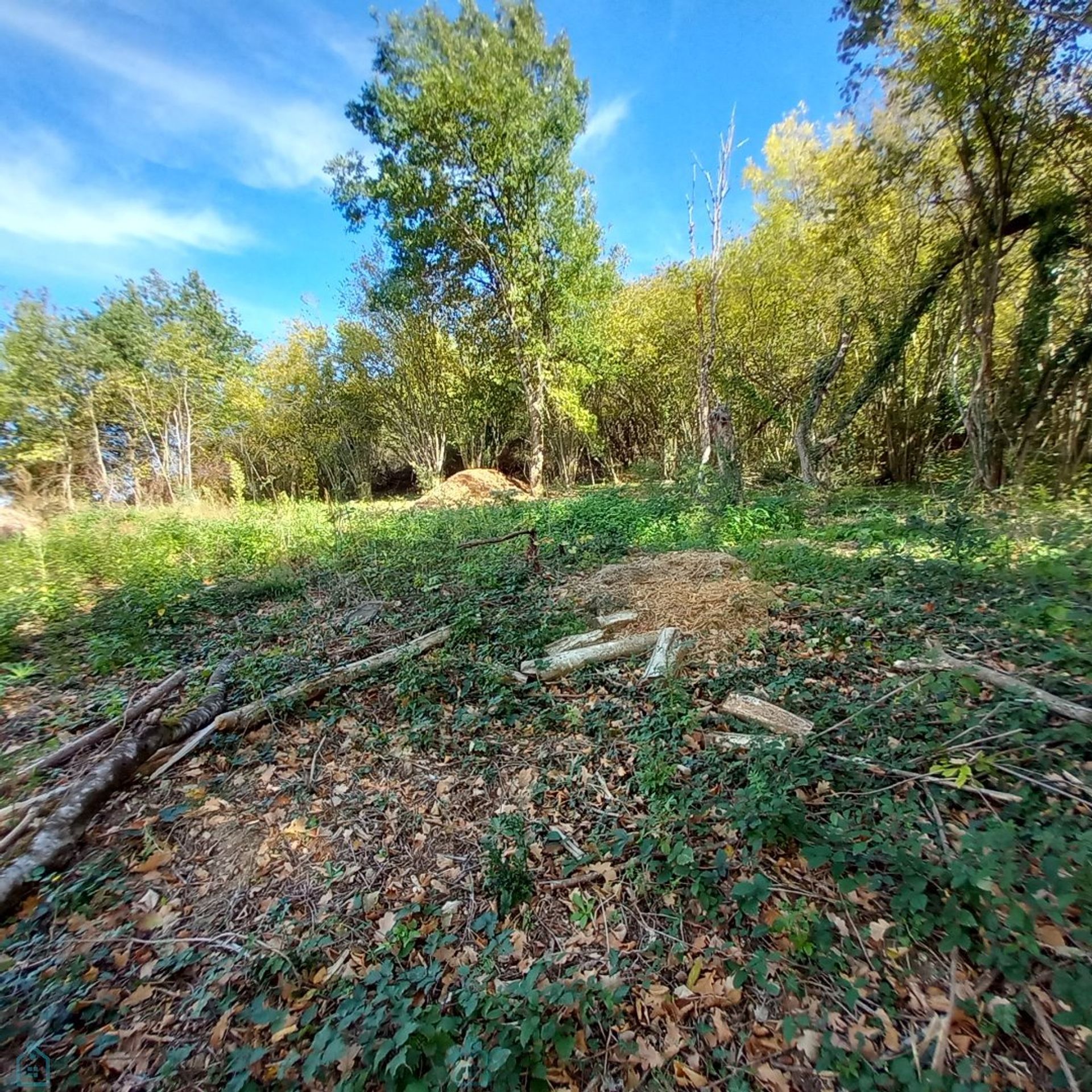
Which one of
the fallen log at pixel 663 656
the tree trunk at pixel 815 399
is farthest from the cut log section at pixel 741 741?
the tree trunk at pixel 815 399

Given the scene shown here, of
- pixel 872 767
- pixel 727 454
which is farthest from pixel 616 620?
pixel 727 454

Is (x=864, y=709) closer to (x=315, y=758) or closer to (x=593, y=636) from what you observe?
(x=593, y=636)

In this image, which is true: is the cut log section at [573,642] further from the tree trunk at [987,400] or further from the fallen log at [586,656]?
the tree trunk at [987,400]

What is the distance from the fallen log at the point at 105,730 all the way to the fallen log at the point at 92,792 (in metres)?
0.14

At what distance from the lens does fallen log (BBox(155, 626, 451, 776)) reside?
8.48 ft

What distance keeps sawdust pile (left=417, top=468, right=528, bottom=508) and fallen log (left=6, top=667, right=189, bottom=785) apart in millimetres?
7494

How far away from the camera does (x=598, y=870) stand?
183 centimetres

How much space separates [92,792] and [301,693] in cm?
95

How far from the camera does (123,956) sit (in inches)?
64.1

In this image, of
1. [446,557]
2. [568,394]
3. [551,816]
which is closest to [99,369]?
[568,394]

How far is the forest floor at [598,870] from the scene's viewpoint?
1258 mm

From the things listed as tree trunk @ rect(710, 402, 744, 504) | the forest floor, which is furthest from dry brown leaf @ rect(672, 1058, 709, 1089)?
tree trunk @ rect(710, 402, 744, 504)

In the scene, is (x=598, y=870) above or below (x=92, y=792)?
below

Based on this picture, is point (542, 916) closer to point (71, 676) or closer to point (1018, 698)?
point (1018, 698)
